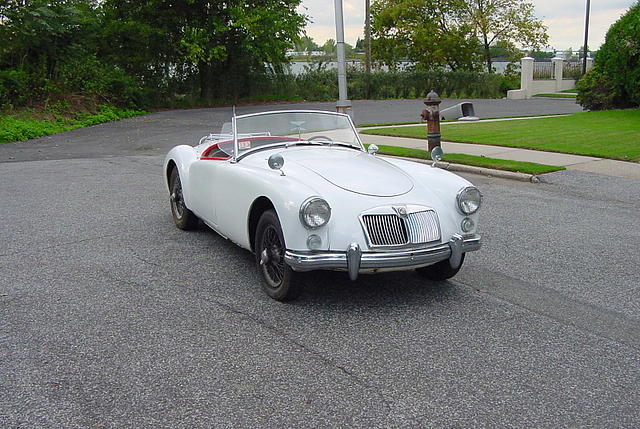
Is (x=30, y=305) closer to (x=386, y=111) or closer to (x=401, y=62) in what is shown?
(x=386, y=111)

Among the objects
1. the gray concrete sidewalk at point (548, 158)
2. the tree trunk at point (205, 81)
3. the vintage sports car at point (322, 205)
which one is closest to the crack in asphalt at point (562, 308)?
the vintage sports car at point (322, 205)

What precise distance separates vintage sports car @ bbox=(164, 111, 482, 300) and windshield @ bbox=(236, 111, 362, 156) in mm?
10

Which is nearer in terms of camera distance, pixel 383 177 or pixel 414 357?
pixel 414 357

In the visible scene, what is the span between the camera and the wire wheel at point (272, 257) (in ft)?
16.1

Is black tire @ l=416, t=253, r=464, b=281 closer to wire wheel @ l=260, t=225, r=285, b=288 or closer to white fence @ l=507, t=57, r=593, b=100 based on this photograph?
wire wheel @ l=260, t=225, r=285, b=288

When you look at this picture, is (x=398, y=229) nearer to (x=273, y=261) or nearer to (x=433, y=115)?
(x=273, y=261)

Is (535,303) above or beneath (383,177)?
beneath

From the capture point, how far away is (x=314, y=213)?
15.0 feet

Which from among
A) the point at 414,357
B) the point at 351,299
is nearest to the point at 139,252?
the point at 351,299

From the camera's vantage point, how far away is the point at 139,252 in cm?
639

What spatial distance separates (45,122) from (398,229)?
59.7 feet

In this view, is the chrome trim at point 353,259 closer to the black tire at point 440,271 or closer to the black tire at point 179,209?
the black tire at point 440,271

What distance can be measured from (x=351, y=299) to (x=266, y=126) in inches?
83.1

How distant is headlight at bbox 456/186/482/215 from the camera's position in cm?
507
